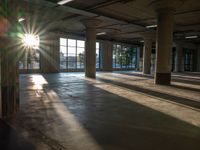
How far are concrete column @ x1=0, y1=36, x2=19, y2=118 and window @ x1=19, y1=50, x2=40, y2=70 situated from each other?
53.6 ft

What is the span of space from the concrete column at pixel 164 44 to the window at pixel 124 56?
17.9 m

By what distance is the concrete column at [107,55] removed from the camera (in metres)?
27.0

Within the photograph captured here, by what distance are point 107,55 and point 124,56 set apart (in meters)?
4.91

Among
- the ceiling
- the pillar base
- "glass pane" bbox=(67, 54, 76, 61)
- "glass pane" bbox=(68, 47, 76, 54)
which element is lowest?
the pillar base

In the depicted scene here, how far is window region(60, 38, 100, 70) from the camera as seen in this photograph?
933 inches

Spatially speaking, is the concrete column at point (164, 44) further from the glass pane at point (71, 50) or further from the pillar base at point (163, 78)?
the glass pane at point (71, 50)

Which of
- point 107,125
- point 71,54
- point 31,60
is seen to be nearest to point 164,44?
point 107,125

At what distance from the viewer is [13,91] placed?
15.4ft

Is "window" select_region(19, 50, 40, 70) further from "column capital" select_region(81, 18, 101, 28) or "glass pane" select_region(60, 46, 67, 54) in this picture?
"column capital" select_region(81, 18, 101, 28)

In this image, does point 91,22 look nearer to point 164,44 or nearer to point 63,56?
point 164,44

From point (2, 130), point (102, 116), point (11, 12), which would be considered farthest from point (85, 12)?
point (2, 130)

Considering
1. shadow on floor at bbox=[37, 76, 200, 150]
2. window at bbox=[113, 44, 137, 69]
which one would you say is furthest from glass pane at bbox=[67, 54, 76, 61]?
shadow on floor at bbox=[37, 76, 200, 150]

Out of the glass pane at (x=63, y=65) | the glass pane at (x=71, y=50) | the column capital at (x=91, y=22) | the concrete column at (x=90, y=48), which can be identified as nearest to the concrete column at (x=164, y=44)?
the column capital at (x=91, y=22)

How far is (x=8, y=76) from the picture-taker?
14.9 ft
